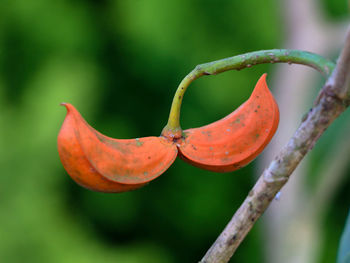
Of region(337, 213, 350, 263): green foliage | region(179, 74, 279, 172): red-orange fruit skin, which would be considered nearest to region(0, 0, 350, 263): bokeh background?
region(337, 213, 350, 263): green foliage

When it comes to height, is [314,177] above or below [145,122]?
below

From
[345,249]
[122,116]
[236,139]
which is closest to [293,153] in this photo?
→ [236,139]

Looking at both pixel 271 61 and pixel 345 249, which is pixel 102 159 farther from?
pixel 345 249

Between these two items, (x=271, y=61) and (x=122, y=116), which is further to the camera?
(x=122, y=116)

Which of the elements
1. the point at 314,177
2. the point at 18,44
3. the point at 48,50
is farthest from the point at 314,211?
the point at 18,44

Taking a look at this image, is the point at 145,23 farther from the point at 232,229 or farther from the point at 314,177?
the point at 232,229

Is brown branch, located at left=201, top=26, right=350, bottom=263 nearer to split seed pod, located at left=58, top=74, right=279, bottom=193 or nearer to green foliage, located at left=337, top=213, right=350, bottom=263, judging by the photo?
split seed pod, located at left=58, top=74, right=279, bottom=193

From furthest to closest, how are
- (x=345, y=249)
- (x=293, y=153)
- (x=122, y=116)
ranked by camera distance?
(x=122, y=116) → (x=345, y=249) → (x=293, y=153)

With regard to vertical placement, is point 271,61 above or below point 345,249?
above
